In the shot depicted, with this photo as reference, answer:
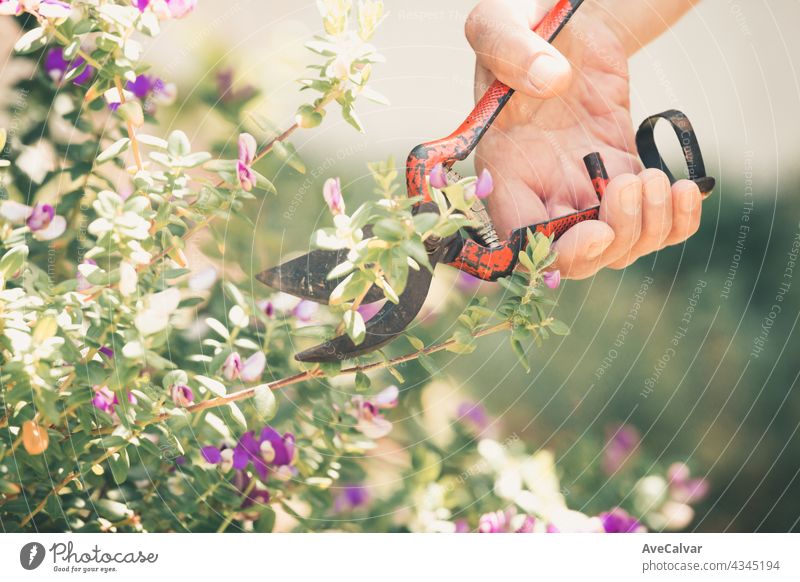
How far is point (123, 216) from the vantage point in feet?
1.95

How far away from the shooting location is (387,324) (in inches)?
27.1

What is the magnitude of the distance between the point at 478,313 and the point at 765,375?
24.7 inches

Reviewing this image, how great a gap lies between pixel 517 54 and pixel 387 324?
0.88 ft

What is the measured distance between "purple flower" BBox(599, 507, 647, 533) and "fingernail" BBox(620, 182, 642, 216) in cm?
35

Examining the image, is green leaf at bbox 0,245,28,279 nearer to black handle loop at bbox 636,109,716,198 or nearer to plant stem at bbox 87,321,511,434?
plant stem at bbox 87,321,511,434

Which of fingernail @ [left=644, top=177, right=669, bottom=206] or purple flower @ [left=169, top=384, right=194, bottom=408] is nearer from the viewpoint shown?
purple flower @ [left=169, top=384, right=194, bottom=408]

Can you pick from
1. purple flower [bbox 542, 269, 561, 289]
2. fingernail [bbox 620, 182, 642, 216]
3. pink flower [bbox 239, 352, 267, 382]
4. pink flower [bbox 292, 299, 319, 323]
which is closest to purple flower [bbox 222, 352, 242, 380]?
pink flower [bbox 239, 352, 267, 382]

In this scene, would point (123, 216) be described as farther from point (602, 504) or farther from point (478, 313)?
point (602, 504)

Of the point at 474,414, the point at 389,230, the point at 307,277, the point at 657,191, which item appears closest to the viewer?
the point at 389,230

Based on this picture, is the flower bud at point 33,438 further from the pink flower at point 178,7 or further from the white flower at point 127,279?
the pink flower at point 178,7

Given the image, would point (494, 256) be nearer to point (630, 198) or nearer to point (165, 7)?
point (630, 198)
